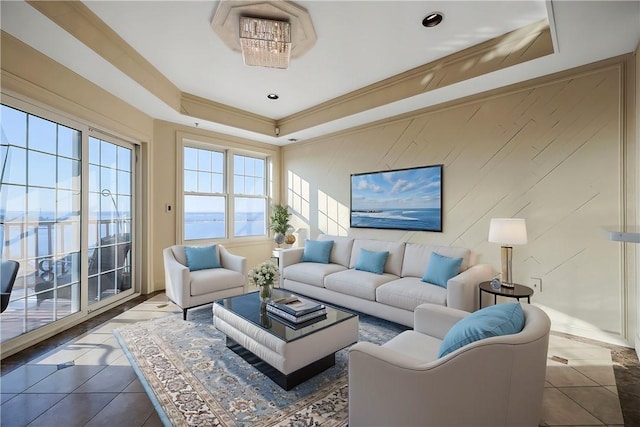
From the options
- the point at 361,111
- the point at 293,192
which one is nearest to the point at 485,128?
the point at 361,111

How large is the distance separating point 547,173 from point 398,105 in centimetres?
186

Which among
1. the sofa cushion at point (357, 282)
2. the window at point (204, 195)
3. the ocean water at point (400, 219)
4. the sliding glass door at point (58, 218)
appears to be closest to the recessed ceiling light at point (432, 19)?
the ocean water at point (400, 219)

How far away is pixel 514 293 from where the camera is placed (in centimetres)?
257

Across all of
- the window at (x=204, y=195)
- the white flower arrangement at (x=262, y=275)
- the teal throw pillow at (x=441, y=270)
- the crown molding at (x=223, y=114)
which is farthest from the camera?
the window at (x=204, y=195)

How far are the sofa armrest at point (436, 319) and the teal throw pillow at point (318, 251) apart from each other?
240 cm

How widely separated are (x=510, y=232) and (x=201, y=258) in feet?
11.8

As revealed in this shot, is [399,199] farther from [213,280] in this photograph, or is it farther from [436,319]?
[213,280]

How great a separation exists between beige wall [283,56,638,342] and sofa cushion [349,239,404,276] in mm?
388

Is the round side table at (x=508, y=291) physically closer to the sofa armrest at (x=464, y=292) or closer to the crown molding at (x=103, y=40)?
the sofa armrest at (x=464, y=292)

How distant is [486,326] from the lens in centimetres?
130

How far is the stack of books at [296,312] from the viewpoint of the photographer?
2.24 metres

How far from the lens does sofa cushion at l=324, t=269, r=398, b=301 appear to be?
10.8ft

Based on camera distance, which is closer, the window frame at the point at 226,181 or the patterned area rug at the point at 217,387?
the patterned area rug at the point at 217,387

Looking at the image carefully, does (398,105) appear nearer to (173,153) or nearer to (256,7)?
(256,7)
